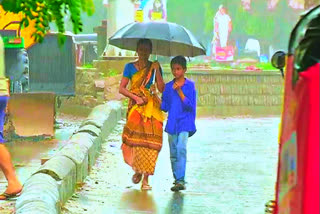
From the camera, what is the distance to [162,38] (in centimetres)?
952

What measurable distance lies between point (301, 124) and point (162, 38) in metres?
6.51

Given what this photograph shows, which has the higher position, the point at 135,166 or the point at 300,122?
the point at 300,122

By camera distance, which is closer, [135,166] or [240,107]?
[135,166]

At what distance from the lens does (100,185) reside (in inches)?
375

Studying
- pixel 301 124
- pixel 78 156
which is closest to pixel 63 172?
pixel 78 156

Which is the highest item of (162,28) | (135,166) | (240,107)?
(162,28)

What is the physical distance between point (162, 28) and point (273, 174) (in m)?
2.33

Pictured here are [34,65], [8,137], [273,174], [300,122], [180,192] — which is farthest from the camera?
[34,65]

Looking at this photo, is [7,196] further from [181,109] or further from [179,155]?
[181,109]

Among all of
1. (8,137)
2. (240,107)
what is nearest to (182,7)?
(240,107)

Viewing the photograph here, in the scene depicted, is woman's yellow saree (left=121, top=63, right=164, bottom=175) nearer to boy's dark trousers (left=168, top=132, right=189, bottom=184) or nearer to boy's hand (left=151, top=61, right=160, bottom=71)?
boy's hand (left=151, top=61, right=160, bottom=71)

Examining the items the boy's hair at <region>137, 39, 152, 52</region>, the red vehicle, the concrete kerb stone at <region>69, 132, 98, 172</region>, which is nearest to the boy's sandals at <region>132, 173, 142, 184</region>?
the concrete kerb stone at <region>69, 132, 98, 172</region>

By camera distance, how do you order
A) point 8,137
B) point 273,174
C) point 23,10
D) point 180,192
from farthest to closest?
point 8,137 < point 273,174 < point 180,192 < point 23,10

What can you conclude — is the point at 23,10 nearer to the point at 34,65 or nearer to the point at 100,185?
the point at 100,185
